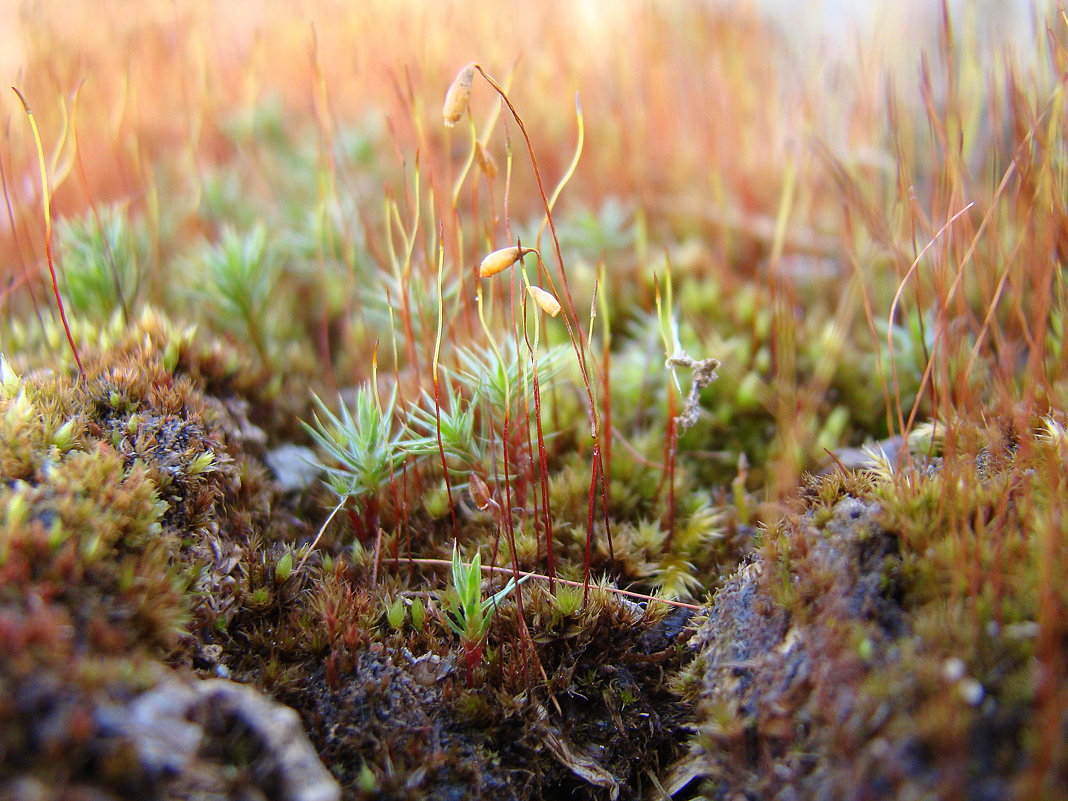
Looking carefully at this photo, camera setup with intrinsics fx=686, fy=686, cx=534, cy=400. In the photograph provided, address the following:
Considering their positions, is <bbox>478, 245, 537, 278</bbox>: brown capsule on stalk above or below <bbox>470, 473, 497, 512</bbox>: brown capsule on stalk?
above

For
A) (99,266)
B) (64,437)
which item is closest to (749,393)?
(64,437)

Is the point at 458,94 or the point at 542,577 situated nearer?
the point at 458,94

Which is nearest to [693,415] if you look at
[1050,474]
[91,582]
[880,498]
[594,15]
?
[880,498]

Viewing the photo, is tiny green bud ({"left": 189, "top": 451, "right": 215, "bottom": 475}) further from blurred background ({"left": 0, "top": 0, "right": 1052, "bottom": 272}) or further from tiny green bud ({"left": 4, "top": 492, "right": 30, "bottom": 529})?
blurred background ({"left": 0, "top": 0, "right": 1052, "bottom": 272})

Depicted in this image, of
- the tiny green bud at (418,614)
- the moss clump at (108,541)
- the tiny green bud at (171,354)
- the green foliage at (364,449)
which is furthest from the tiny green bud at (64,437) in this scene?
the tiny green bud at (418,614)

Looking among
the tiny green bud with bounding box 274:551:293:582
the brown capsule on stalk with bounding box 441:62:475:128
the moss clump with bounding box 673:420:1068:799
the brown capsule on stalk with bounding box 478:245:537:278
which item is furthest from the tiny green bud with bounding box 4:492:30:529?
the moss clump with bounding box 673:420:1068:799

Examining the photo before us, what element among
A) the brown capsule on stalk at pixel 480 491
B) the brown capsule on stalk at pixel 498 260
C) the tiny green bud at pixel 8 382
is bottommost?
the brown capsule on stalk at pixel 480 491

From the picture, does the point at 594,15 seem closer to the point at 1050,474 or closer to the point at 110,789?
the point at 1050,474

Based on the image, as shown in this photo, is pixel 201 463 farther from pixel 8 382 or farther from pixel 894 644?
pixel 894 644

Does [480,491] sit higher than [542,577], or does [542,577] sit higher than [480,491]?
[480,491]

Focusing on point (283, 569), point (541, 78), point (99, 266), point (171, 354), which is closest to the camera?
point (283, 569)

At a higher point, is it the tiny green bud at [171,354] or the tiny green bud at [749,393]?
the tiny green bud at [171,354]

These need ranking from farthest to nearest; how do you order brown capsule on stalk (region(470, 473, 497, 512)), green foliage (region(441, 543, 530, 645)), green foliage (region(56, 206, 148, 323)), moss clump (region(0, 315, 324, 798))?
1. green foliage (region(56, 206, 148, 323))
2. brown capsule on stalk (region(470, 473, 497, 512))
3. green foliage (region(441, 543, 530, 645))
4. moss clump (region(0, 315, 324, 798))

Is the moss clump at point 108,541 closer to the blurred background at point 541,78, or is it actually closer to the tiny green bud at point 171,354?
the tiny green bud at point 171,354
